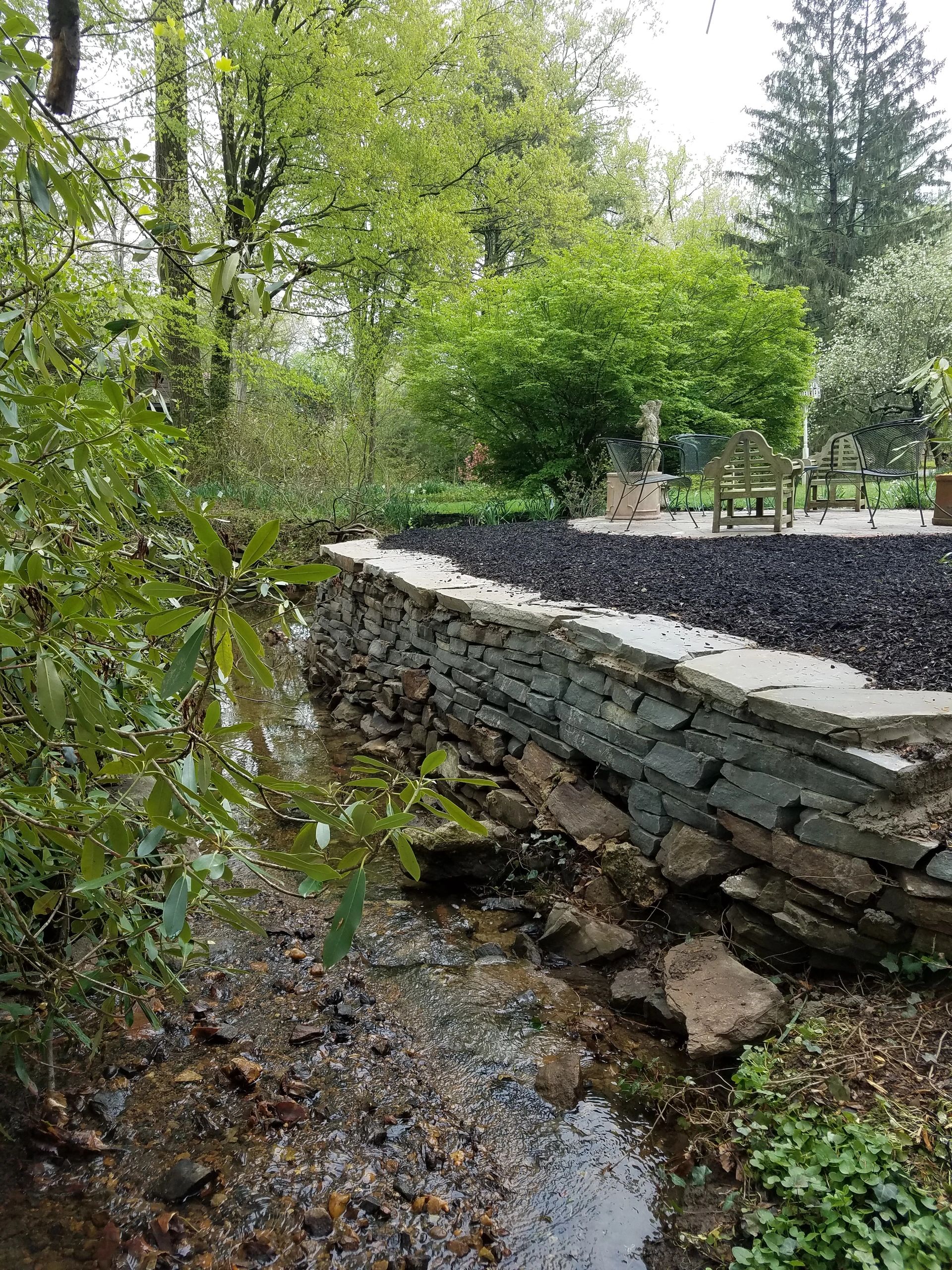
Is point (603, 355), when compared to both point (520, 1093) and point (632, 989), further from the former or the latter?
point (520, 1093)

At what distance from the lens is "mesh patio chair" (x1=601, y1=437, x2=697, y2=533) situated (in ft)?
22.9

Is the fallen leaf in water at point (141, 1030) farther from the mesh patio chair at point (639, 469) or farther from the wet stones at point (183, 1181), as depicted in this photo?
the mesh patio chair at point (639, 469)

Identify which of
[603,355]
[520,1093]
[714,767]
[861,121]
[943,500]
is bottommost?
[520,1093]

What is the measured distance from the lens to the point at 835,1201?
1.47 meters

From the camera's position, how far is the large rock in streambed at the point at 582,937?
2641mm

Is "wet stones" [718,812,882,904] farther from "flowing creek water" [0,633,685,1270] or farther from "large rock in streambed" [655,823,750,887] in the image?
"flowing creek water" [0,633,685,1270]

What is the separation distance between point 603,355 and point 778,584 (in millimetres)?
6029

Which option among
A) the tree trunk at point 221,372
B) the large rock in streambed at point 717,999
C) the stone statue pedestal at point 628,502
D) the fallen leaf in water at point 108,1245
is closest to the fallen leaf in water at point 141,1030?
the fallen leaf in water at point 108,1245

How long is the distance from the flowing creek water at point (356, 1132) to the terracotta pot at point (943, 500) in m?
6.35

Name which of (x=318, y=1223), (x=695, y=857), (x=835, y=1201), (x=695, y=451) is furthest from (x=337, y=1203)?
(x=695, y=451)

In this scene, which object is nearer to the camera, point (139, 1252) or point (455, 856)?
Answer: point (139, 1252)

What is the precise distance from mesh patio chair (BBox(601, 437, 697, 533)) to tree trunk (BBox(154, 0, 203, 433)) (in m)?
4.59

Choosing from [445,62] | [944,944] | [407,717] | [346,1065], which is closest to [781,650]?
[944,944]

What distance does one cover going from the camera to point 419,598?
4719 millimetres
